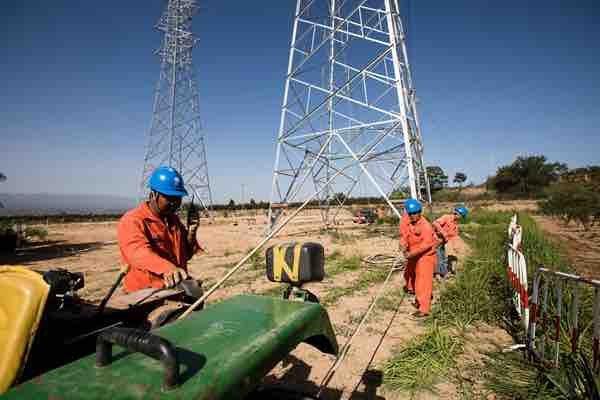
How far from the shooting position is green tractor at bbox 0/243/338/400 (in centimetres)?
87

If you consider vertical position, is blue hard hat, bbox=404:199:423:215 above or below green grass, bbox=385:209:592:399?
above

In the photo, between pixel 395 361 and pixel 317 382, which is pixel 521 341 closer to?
pixel 395 361

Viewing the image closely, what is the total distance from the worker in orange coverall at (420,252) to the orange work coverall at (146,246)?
3635 mm

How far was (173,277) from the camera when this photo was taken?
1.99 meters

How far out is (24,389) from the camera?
83 cm

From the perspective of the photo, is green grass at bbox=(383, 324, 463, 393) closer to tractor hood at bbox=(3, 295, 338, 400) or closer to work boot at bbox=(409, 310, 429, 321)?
work boot at bbox=(409, 310, 429, 321)

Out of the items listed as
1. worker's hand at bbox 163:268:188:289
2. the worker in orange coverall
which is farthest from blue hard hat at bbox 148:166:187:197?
the worker in orange coverall

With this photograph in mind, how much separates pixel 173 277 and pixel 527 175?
65.1m

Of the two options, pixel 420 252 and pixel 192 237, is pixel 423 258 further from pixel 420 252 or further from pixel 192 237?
pixel 192 237

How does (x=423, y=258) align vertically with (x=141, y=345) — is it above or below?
below

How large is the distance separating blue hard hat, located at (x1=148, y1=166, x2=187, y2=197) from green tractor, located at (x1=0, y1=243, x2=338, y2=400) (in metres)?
0.79

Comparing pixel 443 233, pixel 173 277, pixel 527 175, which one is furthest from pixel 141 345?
pixel 527 175

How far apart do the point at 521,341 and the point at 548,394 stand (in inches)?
49.5

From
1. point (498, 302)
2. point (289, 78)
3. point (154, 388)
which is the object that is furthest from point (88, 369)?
point (289, 78)
